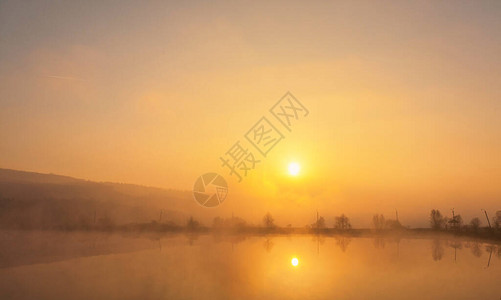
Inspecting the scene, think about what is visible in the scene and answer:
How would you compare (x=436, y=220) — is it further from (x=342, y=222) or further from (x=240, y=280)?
(x=240, y=280)

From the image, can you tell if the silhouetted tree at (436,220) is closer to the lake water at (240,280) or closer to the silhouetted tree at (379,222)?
the silhouetted tree at (379,222)

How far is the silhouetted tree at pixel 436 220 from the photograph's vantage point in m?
100

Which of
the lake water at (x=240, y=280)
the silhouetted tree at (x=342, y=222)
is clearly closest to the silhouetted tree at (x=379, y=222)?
the silhouetted tree at (x=342, y=222)

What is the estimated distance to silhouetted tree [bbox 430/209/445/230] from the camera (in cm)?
10039

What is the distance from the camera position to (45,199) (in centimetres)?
10188

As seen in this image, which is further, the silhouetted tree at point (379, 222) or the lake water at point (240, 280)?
the silhouetted tree at point (379, 222)

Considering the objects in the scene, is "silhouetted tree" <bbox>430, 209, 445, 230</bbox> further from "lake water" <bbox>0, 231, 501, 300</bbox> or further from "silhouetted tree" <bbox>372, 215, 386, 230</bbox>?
"lake water" <bbox>0, 231, 501, 300</bbox>

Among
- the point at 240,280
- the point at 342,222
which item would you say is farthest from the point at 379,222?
the point at 240,280

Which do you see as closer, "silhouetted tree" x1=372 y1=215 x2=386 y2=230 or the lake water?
the lake water

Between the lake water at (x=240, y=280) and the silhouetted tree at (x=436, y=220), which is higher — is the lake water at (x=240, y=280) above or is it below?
below

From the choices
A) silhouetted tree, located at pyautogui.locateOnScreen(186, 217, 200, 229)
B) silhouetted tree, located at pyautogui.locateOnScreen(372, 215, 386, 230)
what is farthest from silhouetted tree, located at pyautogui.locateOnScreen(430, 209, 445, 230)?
silhouetted tree, located at pyautogui.locateOnScreen(186, 217, 200, 229)

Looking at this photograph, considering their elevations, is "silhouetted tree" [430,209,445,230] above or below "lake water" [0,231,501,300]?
above

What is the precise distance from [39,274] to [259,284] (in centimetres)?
1300

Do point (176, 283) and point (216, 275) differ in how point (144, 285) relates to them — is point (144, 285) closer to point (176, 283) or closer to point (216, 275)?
point (176, 283)
